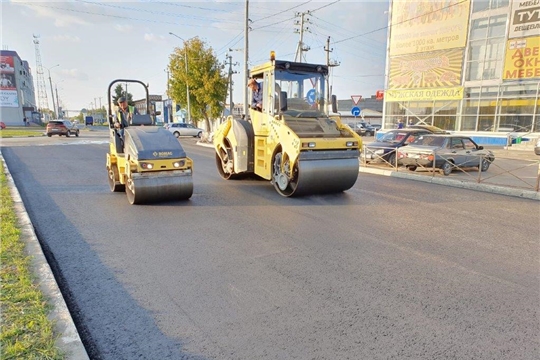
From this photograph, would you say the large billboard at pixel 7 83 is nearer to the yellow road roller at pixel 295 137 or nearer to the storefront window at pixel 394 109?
the storefront window at pixel 394 109

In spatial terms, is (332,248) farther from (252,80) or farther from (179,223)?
(252,80)

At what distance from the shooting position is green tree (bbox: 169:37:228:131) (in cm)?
3161

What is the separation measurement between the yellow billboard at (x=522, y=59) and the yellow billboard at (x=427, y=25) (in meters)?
3.10

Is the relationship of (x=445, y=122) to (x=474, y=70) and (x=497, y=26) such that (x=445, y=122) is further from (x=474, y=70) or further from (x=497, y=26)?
(x=497, y=26)

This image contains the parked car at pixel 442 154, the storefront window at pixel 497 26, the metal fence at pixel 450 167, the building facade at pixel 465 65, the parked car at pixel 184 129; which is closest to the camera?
the metal fence at pixel 450 167

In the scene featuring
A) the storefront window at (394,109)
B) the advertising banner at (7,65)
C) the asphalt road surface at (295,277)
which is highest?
the advertising banner at (7,65)

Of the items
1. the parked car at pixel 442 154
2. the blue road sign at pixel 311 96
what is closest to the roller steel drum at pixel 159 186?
the blue road sign at pixel 311 96

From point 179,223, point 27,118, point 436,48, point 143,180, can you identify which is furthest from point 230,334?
point 27,118

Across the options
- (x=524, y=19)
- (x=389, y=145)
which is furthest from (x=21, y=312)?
(x=524, y=19)

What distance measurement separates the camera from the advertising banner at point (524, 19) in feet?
68.3

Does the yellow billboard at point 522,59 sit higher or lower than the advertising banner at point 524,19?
lower

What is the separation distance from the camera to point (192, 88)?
32312mm

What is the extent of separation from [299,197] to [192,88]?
27.3 meters

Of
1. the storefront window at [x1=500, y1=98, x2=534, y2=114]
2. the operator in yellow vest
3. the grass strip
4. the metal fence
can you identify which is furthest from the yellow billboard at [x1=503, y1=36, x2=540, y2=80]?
the grass strip
